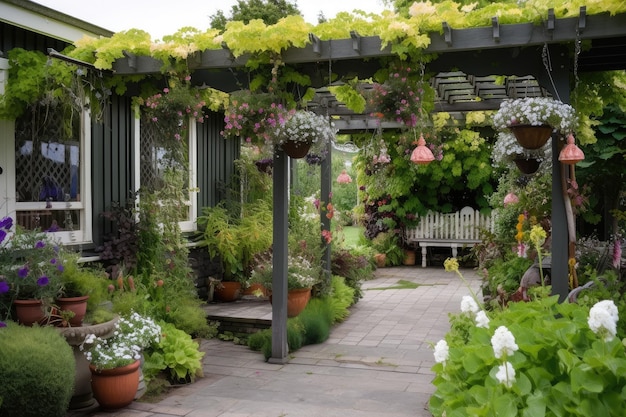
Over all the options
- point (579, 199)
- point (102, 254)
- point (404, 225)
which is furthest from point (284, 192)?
point (404, 225)

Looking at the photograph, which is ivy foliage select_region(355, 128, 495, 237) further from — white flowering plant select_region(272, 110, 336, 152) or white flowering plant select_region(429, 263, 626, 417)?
white flowering plant select_region(429, 263, 626, 417)

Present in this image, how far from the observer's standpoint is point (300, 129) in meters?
5.34

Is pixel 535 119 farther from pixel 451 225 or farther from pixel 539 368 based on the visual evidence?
pixel 451 225

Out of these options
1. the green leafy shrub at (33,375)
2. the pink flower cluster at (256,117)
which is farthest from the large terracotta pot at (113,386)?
the pink flower cluster at (256,117)

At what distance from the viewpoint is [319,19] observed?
966 inches

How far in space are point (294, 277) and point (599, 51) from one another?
3.72 m

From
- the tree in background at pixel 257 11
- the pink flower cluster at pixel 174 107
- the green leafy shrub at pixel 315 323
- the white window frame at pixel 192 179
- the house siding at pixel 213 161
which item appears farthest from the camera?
the tree in background at pixel 257 11

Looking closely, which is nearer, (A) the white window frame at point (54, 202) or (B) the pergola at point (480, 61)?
(B) the pergola at point (480, 61)

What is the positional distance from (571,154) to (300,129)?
7.20 ft

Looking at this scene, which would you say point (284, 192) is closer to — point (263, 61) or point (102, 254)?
point (263, 61)

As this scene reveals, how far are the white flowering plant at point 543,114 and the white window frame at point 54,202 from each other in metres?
3.72

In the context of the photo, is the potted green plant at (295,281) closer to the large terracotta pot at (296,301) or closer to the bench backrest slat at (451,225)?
the large terracotta pot at (296,301)

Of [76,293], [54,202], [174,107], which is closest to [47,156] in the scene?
[54,202]

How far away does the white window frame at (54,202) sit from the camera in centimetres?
513
